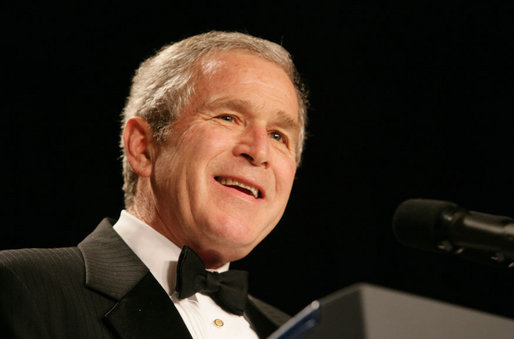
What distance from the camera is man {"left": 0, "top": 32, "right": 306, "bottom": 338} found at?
5.13 feet

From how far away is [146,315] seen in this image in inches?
61.9

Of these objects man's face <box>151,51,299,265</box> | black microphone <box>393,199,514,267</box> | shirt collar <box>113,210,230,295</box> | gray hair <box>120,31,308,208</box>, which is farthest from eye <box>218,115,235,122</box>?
black microphone <box>393,199,514,267</box>

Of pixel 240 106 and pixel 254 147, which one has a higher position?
pixel 240 106

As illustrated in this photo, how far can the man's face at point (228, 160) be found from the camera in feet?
6.09

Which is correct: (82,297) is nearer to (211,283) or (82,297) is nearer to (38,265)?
(38,265)

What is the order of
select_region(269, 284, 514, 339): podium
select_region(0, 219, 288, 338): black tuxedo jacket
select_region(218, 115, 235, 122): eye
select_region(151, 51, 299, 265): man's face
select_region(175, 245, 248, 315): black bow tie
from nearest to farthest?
select_region(269, 284, 514, 339): podium, select_region(0, 219, 288, 338): black tuxedo jacket, select_region(175, 245, 248, 315): black bow tie, select_region(151, 51, 299, 265): man's face, select_region(218, 115, 235, 122): eye

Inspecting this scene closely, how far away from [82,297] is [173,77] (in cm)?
80

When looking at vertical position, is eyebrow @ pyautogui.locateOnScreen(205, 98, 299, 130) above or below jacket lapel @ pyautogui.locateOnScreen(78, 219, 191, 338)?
above

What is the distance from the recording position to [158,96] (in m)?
2.08

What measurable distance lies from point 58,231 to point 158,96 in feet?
3.36

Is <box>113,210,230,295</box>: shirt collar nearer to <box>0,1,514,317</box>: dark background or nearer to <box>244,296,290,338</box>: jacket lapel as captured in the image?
<box>244,296,290,338</box>: jacket lapel

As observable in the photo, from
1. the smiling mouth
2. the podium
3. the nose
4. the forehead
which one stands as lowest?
the smiling mouth

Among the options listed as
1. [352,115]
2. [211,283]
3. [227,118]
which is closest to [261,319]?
[211,283]

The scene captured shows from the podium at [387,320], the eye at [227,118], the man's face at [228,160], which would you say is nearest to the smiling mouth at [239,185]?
the man's face at [228,160]
